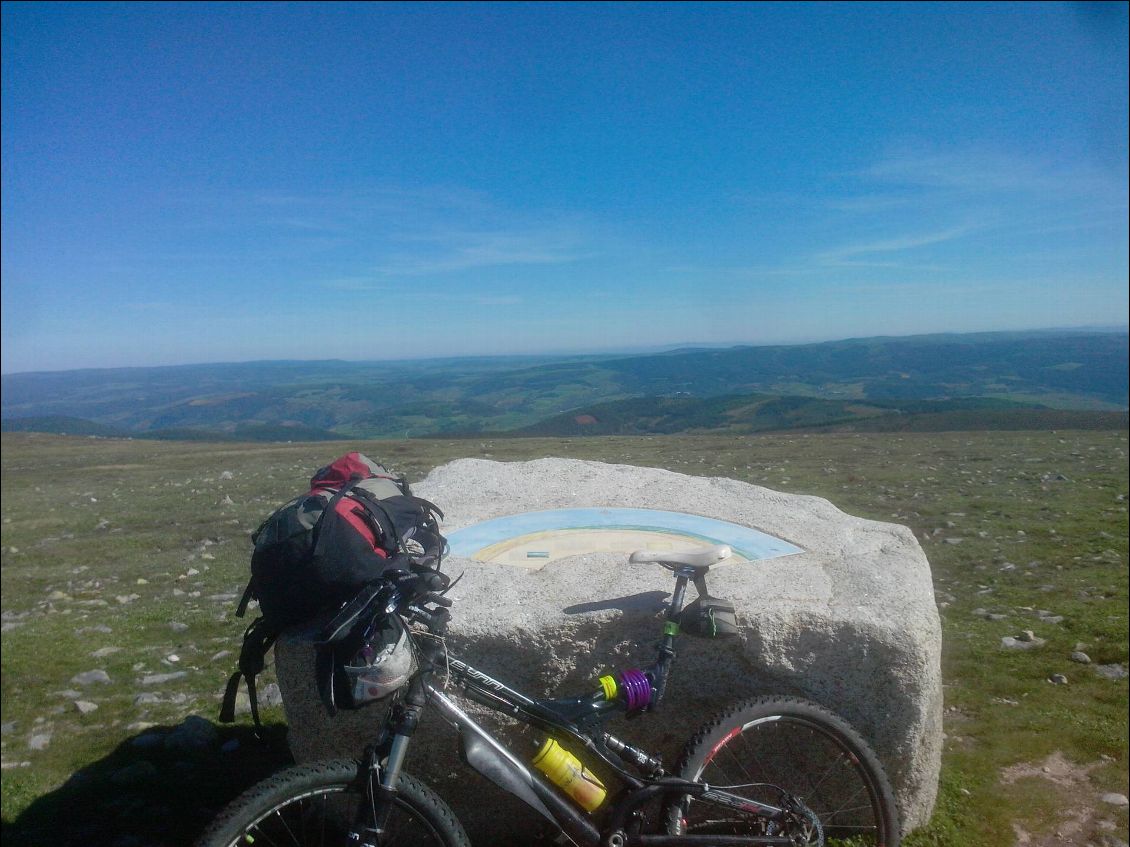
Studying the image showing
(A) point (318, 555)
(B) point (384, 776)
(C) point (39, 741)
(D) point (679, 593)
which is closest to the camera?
(B) point (384, 776)

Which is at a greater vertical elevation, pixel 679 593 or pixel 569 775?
pixel 679 593

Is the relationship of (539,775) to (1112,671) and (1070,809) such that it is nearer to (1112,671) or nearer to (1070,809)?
(1070,809)

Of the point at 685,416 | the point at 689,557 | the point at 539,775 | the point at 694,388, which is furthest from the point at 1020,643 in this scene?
the point at 539,775

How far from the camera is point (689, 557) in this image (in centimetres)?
455

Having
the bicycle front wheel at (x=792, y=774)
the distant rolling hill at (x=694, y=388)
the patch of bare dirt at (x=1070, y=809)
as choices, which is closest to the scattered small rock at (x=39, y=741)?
the distant rolling hill at (x=694, y=388)

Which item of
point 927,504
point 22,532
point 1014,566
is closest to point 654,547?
point 1014,566

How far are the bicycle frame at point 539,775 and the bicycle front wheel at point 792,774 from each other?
0.13 m

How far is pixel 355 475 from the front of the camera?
17.8 feet

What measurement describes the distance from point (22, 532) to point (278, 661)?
63.3 feet

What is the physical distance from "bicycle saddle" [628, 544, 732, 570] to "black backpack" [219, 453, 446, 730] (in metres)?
1.35

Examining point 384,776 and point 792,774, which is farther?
point 792,774

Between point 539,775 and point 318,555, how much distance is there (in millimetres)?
1913

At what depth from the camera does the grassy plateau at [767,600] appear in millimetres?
5973

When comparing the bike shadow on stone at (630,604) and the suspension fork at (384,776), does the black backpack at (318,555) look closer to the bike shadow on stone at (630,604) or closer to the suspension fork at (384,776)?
the suspension fork at (384,776)
